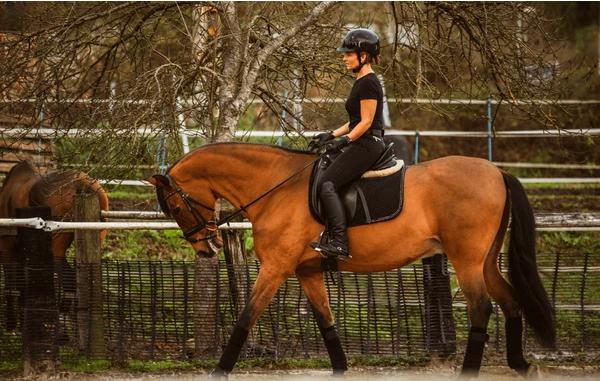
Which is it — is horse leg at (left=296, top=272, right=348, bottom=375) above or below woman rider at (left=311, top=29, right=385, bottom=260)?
below

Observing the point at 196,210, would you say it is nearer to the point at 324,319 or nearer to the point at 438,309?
the point at 324,319

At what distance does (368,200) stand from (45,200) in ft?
17.8

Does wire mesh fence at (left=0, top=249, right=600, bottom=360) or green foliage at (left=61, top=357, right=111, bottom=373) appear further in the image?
wire mesh fence at (left=0, top=249, right=600, bottom=360)

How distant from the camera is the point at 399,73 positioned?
10.5m

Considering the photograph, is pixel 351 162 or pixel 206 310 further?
pixel 206 310

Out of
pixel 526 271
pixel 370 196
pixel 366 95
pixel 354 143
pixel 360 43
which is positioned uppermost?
pixel 360 43

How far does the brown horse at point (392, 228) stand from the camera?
783 cm

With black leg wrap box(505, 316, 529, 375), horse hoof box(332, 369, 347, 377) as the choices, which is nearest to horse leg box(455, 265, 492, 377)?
black leg wrap box(505, 316, 529, 375)

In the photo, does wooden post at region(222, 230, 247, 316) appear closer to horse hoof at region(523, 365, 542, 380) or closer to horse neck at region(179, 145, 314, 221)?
horse neck at region(179, 145, 314, 221)

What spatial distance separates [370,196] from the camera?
791 cm

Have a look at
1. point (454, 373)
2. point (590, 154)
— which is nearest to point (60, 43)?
point (454, 373)

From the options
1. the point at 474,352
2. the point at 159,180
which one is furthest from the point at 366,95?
the point at 474,352

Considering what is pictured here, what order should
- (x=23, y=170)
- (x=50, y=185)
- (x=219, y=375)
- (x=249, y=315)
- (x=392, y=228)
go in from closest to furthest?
(x=219, y=375)
(x=249, y=315)
(x=392, y=228)
(x=50, y=185)
(x=23, y=170)

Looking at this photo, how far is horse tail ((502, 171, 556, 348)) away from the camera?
26.1ft
